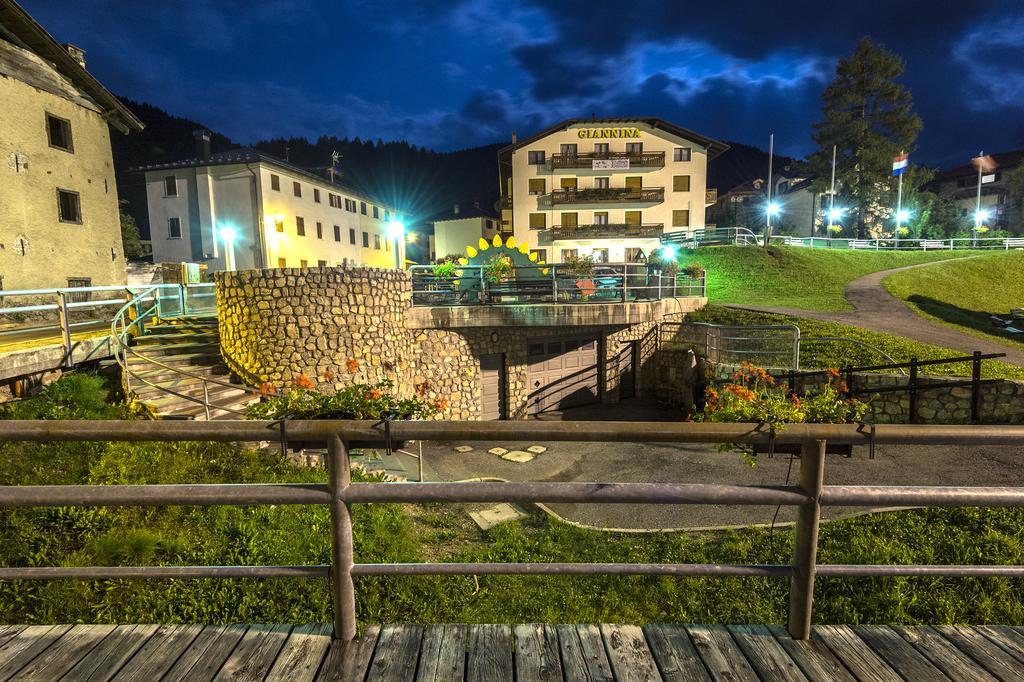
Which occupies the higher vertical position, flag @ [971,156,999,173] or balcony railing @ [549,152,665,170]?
flag @ [971,156,999,173]

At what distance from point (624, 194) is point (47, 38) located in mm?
32309

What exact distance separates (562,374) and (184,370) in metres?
12.2

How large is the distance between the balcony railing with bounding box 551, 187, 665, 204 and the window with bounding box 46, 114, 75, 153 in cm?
2798

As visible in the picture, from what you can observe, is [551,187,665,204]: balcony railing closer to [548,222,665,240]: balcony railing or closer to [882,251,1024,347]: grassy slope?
[548,222,665,240]: balcony railing

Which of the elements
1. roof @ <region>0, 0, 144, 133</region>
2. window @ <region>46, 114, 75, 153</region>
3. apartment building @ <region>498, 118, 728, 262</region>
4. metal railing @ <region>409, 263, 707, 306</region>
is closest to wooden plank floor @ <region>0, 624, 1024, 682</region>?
metal railing @ <region>409, 263, 707, 306</region>

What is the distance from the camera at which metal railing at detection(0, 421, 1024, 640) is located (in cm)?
Answer: 209

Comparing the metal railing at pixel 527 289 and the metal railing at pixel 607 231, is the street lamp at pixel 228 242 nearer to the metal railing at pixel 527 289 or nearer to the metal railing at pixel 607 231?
the metal railing at pixel 527 289

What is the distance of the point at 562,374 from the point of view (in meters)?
19.3

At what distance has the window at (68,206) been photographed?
689 inches

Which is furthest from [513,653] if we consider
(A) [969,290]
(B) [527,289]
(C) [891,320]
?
(A) [969,290]

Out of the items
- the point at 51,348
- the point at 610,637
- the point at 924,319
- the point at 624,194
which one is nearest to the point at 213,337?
the point at 51,348

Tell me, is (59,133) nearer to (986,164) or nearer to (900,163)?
(900,163)

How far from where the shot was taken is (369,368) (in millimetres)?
13906

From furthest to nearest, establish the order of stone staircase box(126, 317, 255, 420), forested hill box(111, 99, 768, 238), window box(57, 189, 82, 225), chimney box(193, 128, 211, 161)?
forested hill box(111, 99, 768, 238)
chimney box(193, 128, 211, 161)
window box(57, 189, 82, 225)
stone staircase box(126, 317, 255, 420)
